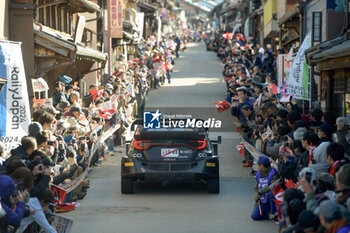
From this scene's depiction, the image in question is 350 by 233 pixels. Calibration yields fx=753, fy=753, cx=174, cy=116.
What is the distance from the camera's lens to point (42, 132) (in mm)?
11945

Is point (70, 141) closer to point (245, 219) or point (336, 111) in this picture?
point (245, 219)

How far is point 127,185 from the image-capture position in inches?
584

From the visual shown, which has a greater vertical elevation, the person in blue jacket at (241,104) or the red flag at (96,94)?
the red flag at (96,94)

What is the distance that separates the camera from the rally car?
14.6 metres

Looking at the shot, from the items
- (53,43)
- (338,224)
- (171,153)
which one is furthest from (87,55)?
(338,224)

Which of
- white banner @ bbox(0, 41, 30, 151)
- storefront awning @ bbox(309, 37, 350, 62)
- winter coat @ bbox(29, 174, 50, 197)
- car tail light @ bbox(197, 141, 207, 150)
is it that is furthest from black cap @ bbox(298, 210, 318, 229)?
car tail light @ bbox(197, 141, 207, 150)

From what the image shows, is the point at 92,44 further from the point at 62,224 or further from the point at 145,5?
the point at 62,224

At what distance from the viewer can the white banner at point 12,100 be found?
43.6 ft

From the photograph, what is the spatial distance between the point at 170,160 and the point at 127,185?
1.00m

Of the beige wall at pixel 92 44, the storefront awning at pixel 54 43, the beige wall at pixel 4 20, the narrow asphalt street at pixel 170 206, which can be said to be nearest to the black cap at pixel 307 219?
the narrow asphalt street at pixel 170 206

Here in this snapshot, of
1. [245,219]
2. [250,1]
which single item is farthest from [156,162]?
[250,1]

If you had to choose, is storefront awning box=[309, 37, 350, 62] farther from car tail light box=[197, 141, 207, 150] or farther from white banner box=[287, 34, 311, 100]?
car tail light box=[197, 141, 207, 150]

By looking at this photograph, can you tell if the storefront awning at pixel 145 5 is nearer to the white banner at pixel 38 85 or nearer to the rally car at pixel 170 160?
the white banner at pixel 38 85

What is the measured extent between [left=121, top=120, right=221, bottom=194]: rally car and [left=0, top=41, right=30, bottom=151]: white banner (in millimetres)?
2384
